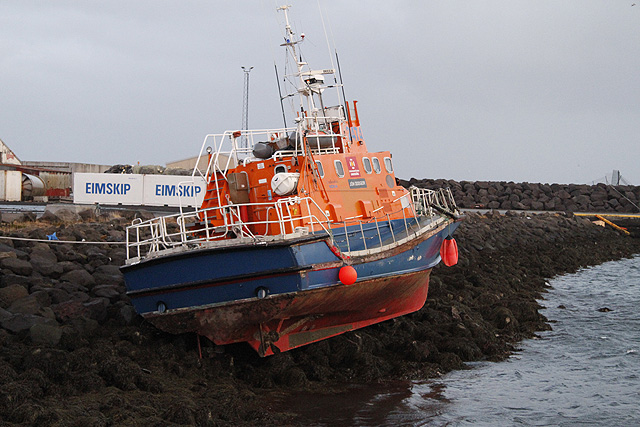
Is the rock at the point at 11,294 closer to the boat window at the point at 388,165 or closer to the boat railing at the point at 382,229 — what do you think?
the boat railing at the point at 382,229

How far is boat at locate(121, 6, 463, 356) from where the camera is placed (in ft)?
28.5

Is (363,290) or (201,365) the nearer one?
(201,365)

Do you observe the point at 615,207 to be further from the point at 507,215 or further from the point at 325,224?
the point at 325,224

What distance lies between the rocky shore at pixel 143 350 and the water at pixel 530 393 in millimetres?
464

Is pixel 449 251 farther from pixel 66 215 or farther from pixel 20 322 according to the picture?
pixel 66 215

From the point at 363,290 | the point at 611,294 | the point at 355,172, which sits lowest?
the point at 611,294

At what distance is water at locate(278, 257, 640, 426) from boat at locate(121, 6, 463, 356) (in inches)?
51.8

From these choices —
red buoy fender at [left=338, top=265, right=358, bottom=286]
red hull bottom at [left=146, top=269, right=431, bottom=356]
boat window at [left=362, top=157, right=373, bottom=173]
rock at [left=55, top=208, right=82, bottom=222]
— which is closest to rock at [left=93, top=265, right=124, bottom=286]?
red hull bottom at [left=146, top=269, right=431, bottom=356]

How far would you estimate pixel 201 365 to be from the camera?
8.95 m

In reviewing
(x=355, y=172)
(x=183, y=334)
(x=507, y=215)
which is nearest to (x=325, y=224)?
(x=355, y=172)

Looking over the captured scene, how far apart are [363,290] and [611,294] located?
10849 millimetres

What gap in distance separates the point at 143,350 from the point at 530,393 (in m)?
5.23

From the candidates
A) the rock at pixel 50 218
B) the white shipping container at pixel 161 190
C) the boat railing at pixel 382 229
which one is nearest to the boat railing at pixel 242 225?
the boat railing at pixel 382 229

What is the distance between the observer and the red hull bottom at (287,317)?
8766mm
